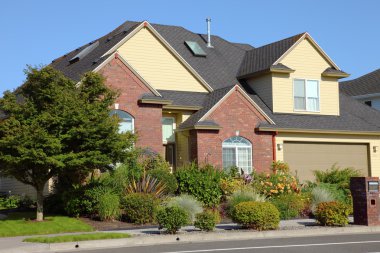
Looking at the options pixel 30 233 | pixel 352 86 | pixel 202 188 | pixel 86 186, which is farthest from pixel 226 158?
pixel 352 86

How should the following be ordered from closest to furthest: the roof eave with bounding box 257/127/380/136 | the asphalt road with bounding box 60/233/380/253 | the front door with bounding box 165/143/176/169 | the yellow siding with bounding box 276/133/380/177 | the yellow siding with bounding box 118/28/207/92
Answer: the asphalt road with bounding box 60/233/380/253 < the roof eave with bounding box 257/127/380/136 < the front door with bounding box 165/143/176/169 < the yellow siding with bounding box 118/28/207/92 < the yellow siding with bounding box 276/133/380/177

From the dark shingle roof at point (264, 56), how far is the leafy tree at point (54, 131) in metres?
13.6

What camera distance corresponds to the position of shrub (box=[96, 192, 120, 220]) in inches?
794

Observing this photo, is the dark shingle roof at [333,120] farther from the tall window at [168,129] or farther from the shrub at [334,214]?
the shrub at [334,214]

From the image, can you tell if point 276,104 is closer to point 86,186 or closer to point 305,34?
point 305,34

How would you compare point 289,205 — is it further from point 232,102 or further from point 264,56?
point 264,56

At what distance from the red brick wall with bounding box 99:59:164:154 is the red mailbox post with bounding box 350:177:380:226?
379 inches

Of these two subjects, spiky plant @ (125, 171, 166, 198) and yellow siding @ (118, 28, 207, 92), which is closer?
spiky plant @ (125, 171, 166, 198)

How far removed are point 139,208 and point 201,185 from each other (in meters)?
3.94

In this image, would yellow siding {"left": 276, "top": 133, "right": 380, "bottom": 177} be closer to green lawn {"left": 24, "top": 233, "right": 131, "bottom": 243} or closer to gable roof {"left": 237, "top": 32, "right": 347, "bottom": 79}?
gable roof {"left": 237, "top": 32, "right": 347, "bottom": 79}

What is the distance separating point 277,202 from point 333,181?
574cm

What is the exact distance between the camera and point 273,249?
14359 mm

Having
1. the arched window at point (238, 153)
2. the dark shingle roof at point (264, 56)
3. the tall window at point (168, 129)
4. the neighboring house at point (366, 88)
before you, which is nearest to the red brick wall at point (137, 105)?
the tall window at point (168, 129)

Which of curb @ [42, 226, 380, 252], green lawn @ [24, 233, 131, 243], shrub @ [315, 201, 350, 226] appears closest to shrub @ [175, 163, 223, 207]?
shrub @ [315, 201, 350, 226]
